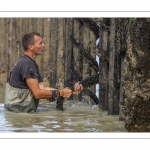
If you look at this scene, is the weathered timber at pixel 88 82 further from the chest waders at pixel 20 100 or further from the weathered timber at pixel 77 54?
the chest waders at pixel 20 100

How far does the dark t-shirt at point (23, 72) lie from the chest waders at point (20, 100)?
0.07m

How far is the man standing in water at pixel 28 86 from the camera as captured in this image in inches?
327

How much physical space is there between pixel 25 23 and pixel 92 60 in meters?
7.95

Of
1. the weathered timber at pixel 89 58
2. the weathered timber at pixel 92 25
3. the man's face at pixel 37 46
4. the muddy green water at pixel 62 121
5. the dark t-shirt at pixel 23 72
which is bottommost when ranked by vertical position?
the muddy green water at pixel 62 121

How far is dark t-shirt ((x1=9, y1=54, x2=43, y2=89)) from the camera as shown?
832 cm

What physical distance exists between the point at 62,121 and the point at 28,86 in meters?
0.96

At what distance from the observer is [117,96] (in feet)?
26.8

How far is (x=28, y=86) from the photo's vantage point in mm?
8375

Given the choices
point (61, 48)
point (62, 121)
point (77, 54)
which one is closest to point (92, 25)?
point (77, 54)

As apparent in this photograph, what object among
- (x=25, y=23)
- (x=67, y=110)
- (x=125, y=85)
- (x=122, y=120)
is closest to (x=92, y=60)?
(x=67, y=110)

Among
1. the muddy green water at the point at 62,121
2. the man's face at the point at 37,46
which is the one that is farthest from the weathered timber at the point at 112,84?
the man's face at the point at 37,46

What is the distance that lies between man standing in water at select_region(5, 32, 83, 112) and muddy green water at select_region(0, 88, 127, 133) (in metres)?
0.17

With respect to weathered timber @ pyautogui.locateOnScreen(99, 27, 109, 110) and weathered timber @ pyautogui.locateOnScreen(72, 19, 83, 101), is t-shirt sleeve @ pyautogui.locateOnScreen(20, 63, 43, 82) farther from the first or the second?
weathered timber @ pyautogui.locateOnScreen(72, 19, 83, 101)
